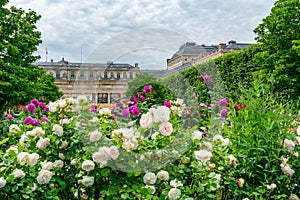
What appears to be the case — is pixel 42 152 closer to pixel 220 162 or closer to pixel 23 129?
pixel 23 129

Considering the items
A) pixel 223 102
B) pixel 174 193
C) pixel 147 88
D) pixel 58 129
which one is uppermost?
pixel 147 88

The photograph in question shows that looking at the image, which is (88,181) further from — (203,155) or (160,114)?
(203,155)

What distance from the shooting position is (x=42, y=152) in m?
2.21

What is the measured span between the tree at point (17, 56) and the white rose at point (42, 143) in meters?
9.59

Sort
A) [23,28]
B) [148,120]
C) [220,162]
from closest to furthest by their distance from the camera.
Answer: [148,120], [220,162], [23,28]

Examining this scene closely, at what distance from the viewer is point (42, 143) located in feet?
7.00

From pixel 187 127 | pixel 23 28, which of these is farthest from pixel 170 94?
pixel 23 28

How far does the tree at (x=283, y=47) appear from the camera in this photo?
10.2 metres

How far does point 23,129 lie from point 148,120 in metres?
1.01

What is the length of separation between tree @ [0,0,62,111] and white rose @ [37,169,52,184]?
975 cm

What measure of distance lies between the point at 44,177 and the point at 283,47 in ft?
33.1

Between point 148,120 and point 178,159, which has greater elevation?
point 148,120

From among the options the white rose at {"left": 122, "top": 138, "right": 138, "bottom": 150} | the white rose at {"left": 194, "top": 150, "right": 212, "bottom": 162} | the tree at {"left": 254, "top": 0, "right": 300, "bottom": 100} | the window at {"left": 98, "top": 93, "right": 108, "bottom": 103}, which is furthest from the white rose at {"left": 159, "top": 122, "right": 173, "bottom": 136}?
the tree at {"left": 254, "top": 0, "right": 300, "bottom": 100}

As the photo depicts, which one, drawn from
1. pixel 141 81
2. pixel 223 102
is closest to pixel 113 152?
pixel 141 81
